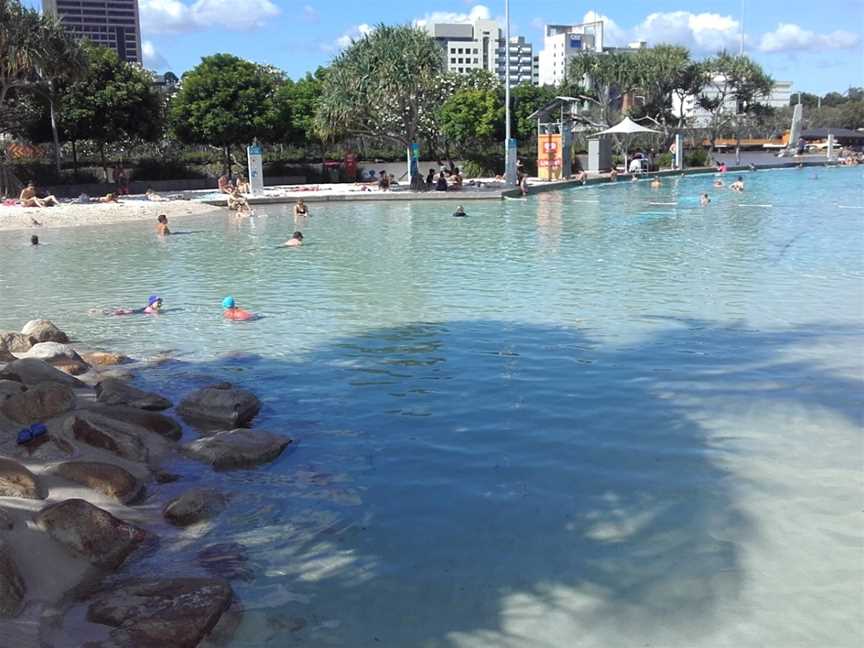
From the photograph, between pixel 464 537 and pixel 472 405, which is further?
pixel 472 405

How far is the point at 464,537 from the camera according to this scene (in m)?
5.89

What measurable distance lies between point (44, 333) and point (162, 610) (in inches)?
291

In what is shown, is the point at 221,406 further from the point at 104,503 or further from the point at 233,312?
the point at 233,312

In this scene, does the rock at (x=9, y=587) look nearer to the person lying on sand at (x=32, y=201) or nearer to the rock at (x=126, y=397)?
the rock at (x=126, y=397)

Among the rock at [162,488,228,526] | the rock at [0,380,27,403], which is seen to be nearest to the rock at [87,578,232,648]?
the rock at [162,488,228,526]

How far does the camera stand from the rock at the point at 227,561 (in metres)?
5.38

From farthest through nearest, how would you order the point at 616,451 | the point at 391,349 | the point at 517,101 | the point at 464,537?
the point at 517,101, the point at 391,349, the point at 616,451, the point at 464,537

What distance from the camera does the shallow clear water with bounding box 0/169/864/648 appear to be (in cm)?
505

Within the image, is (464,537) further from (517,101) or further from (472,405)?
(517,101)

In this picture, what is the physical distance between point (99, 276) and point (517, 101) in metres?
49.5

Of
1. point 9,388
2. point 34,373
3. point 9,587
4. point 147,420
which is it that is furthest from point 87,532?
point 34,373

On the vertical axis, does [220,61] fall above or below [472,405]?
above

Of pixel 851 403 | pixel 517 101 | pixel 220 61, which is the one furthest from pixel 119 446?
pixel 517 101

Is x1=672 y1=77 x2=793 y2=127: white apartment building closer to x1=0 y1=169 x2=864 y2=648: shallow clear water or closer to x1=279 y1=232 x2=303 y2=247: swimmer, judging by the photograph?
x1=279 y1=232 x2=303 y2=247: swimmer
